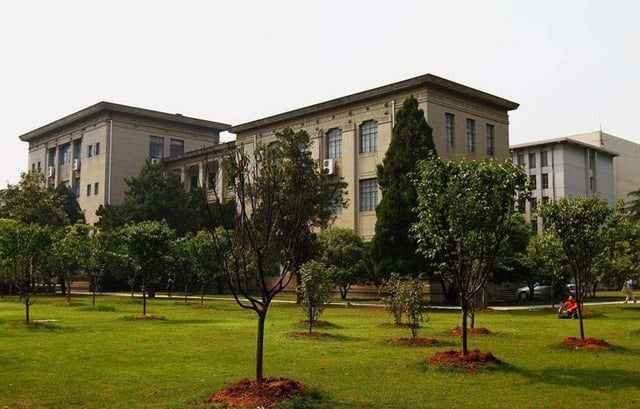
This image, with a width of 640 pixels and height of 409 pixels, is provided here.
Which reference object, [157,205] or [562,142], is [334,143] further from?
[562,142]

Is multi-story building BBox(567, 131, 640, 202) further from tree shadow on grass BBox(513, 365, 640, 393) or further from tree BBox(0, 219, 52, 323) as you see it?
tree shadow on grass BBox(513, 365, 640, 393)

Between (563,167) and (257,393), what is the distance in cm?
6469

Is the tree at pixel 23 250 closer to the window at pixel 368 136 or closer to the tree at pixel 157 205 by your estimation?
the window at pixel 368 136

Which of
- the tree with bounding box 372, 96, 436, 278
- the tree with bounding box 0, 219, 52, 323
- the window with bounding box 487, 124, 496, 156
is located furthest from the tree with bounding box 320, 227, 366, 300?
the tree with bounding box 0, 219, 52, 323

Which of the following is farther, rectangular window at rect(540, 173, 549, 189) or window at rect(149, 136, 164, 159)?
rectangular window at rect(540, 173, 549, 189)

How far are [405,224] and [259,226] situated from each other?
81.3 feet

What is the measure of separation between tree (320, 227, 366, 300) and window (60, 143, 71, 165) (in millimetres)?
42414

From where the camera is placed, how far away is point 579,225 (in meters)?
16.3

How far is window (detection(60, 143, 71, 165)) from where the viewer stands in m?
72.2

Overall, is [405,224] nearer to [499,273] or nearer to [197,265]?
[499,273]

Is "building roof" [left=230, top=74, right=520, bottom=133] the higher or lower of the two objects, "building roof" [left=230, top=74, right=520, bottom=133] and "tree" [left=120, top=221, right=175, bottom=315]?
the higher

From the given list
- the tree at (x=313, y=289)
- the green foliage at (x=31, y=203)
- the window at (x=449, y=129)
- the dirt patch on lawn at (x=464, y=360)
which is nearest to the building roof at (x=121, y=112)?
the green foliage at (x=31, y=203)

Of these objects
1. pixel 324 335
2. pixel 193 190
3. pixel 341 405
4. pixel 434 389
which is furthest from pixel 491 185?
pixel 193 190

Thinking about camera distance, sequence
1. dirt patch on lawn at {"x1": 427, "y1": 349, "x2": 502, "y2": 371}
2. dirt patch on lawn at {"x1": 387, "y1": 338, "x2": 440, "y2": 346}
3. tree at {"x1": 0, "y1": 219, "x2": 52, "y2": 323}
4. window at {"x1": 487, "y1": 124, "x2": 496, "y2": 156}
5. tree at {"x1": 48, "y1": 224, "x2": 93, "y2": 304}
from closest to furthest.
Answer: dirt patch on lawn at {"x1": 427, "y1": 349, "x2": 502, "y2": 371}
dirt patch on lawn at {"x1": 387, "y1": 338, "x2": 440, "y2": 346}
tree at {"x1": 0, "y1": 219, "x2": 52, "y2": 323}
tree at {"x1": 48, "y1": 224, "x2": 93, "y2": 304}
window at {"x1": 487, "y1": 124, "x2": 496, "y2": 156}
